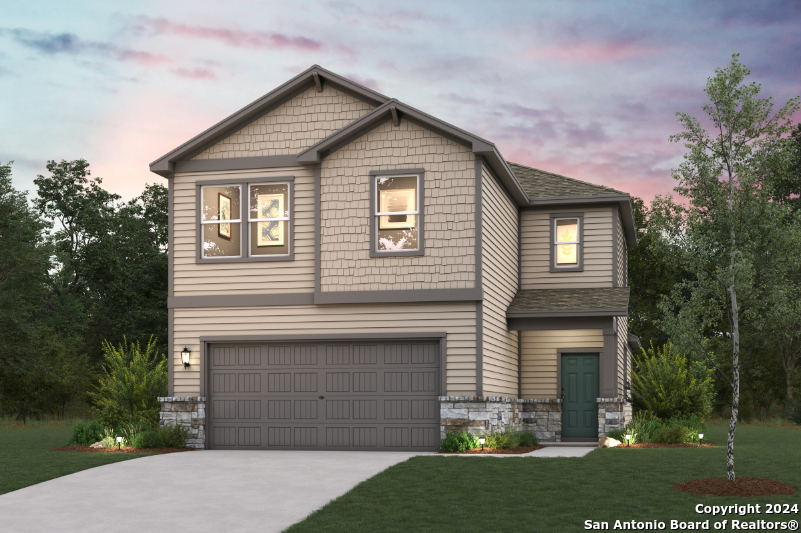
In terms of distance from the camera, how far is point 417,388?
1706 cm

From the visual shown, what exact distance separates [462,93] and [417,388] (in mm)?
9746

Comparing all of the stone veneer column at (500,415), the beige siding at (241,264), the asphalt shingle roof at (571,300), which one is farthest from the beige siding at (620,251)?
the beige siding at (241,264)

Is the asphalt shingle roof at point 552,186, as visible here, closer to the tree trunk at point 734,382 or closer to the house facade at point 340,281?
the house facade at point 340,281

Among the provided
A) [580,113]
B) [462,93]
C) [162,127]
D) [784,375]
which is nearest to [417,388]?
[462,93]

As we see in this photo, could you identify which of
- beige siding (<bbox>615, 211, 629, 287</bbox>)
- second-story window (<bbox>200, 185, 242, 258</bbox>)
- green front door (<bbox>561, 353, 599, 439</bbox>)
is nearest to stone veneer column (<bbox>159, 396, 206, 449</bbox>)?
second-story window (<bbox>200, 185, 242, 258</bbox>)

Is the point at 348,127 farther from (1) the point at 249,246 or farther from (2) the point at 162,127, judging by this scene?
(2) the point at 162,127

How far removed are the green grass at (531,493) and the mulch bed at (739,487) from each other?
0.22 meters

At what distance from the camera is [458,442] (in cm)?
1611

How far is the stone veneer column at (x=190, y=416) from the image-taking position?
17.7 metres

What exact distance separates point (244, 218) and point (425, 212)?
408cm

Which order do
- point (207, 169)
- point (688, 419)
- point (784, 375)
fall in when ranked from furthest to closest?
point (784, 375), point (688, 419), point (207, 169)

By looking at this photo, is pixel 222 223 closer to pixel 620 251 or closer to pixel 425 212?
pixel 425 212

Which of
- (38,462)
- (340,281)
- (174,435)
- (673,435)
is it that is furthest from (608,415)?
(38,462)

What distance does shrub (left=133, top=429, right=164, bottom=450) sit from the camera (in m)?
16.6
